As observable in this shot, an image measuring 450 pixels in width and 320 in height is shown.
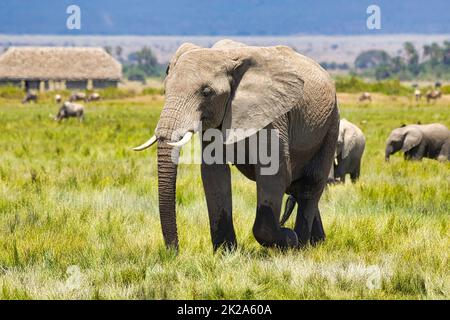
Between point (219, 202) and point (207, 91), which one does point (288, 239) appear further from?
point (207, 91)

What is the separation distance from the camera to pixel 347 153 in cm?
1119

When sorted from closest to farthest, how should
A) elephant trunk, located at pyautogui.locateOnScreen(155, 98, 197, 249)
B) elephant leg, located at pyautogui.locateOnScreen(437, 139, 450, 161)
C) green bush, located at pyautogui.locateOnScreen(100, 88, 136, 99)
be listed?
elephant trunk, located at pyautogui.locateOnScreen(155, 98, 197, 249) → elephant leg, located at pyautogui.locateOnScreen(437, 139, 450, 161) → green bush, located at pyautogui.locateOnScreen(100, 88, 136, 99)

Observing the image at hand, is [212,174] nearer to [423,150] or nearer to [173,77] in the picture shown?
[173,77]

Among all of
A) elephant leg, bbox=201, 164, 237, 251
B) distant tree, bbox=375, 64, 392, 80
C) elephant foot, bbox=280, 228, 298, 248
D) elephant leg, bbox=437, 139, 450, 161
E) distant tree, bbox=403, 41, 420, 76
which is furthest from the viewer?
distant tree, bbox=403, 41, 420, 76

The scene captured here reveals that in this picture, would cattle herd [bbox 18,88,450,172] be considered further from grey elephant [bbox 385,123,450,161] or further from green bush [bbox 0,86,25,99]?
green bush [bbox 0,86,25,99]

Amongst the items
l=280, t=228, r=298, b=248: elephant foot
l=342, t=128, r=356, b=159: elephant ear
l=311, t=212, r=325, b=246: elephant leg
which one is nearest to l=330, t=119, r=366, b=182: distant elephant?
l=342, t=128, r=356, b=159: elephant ear

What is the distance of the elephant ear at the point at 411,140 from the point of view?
14.0 m

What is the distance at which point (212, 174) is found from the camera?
6.07 metres

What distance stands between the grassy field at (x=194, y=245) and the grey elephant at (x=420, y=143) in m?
2.64

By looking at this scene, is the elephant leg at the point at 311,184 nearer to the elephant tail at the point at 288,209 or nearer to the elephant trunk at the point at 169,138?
the elephant tail at the point at 288,209

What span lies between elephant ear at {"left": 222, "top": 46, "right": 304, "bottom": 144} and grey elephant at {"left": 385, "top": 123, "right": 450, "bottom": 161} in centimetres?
830

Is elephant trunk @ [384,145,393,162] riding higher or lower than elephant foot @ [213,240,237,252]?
lower

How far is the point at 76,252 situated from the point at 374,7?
11.7 feet

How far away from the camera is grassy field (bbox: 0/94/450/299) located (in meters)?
5.39
